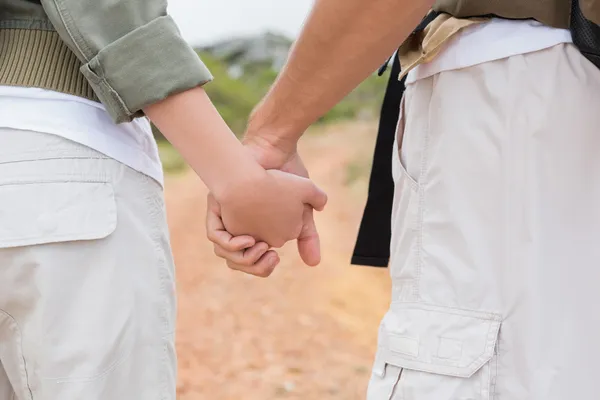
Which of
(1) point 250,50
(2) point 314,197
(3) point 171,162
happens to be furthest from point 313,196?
(1) point 250,50

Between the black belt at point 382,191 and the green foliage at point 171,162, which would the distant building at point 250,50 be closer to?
the green foliage at point 171,162

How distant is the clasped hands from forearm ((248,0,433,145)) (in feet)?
0.26

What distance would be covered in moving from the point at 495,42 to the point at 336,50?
0.17 m

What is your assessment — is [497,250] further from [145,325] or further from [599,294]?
[145,325]

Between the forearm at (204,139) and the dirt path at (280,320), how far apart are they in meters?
1.79

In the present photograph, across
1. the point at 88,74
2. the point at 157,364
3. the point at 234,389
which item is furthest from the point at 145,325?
the point at 234,389

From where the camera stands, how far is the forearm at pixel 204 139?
0.88 m

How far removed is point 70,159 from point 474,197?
0.44 m

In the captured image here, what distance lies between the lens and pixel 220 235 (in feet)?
3.51

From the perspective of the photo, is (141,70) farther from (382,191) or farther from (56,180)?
(382,191)

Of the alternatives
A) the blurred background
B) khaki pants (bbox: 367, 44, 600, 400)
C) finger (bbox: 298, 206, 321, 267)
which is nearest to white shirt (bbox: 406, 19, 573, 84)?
khaki pants (bbox: 367, 44, 600, 400)

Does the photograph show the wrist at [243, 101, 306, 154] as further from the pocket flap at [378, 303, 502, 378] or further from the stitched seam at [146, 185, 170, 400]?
the pocket flap at [378, 303, 502, 378]

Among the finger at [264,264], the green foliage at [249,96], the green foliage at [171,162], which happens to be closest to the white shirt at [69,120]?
the finger at [264,264]

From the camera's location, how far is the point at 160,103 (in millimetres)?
877
